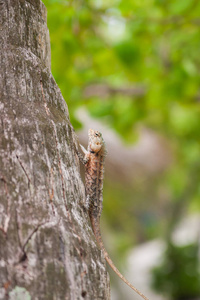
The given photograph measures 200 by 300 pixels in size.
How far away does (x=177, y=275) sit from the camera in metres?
12.7

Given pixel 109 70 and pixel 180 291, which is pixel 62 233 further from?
pixel 180 291

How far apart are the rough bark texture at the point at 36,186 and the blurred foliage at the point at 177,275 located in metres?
11.0

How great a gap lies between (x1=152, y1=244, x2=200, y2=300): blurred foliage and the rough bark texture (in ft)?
36.2

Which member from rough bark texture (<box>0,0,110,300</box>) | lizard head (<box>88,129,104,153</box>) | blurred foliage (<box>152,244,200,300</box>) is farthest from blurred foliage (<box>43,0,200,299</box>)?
blurred foliage (<box>152,244,200,300</box>)

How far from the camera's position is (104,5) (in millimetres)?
5082

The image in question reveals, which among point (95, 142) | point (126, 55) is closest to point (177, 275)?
point (126, 55)

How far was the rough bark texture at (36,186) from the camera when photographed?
156 centimetres

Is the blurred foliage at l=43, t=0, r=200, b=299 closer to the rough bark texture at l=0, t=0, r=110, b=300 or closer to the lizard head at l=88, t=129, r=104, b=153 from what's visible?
the lizard head at l=88, t=129, r=104, b=153

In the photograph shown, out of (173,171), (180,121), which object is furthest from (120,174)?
(180,121)

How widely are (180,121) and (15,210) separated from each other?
667 cm

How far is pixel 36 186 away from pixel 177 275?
38.6 feet

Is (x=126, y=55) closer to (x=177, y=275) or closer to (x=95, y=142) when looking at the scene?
(x=95, y=142)

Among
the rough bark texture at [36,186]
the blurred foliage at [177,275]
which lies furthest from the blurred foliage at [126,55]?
the blurred foliage at [177,275]

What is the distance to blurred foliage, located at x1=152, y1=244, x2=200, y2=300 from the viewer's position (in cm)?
1247
